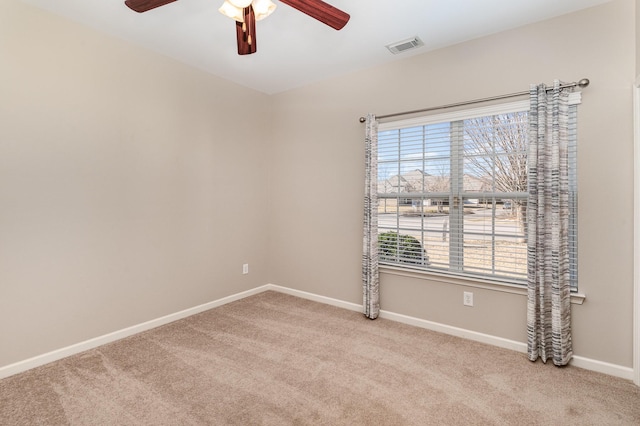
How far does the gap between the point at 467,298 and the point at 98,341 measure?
3.22 m

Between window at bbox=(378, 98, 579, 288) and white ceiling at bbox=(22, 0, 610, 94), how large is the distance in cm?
67

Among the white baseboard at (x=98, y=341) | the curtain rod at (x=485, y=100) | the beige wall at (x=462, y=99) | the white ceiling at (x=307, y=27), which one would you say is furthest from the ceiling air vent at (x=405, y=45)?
the white baseboard at (x=98, y=341)

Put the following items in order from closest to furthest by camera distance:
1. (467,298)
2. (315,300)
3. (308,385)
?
(308,385) < (467,298) < (315,300)

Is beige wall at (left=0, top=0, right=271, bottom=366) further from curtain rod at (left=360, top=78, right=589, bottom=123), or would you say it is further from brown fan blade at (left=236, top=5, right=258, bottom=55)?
curtain rod at (left=360, top=78, right=589, bottom=123)

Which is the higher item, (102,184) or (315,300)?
(102,184)

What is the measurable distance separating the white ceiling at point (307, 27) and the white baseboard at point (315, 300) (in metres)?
2.60

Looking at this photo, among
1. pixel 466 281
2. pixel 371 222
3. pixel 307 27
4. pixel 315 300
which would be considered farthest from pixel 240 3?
pixel 315 300

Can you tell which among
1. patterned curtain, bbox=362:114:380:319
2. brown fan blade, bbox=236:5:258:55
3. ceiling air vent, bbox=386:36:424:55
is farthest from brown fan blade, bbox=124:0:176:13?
patterned curtain, bbox=362:114:380:319

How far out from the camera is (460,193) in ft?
9.54

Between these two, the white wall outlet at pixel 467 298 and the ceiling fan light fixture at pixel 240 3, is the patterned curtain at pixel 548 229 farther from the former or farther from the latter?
the ceiling fan light fixture at pixel 240 3

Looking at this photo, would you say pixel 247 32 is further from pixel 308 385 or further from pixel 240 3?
pixel 308 385

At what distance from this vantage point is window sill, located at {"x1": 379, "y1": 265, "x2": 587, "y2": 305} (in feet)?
8.32

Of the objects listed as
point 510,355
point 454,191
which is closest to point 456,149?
point 454,191

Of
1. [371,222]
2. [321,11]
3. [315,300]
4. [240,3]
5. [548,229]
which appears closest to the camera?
[240,3]
